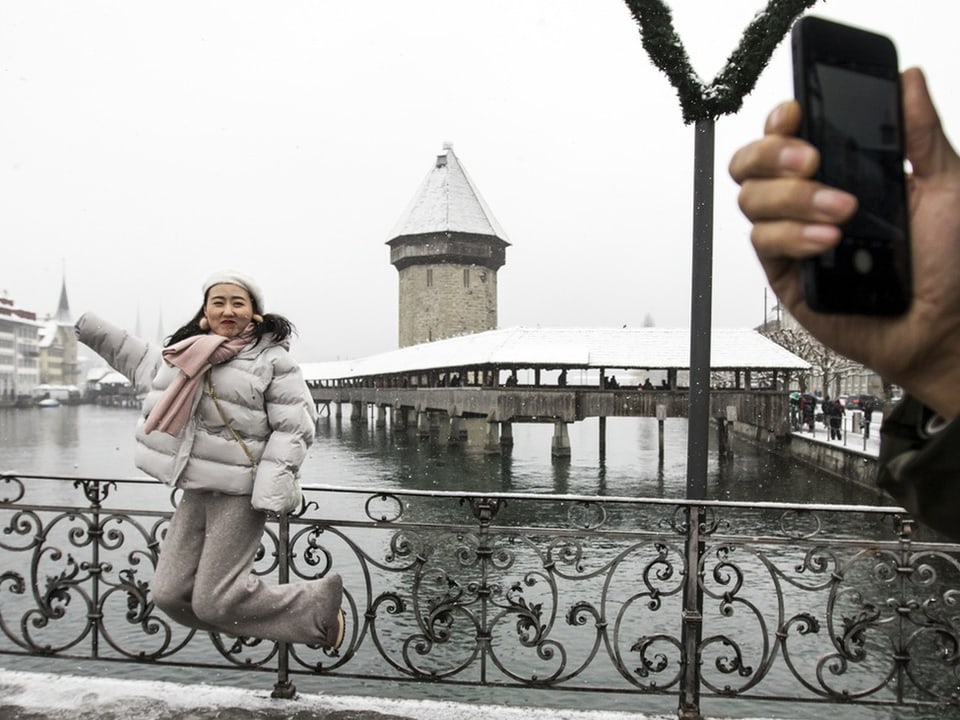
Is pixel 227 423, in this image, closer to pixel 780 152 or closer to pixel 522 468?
pixel 780 152

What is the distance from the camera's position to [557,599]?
3357mm

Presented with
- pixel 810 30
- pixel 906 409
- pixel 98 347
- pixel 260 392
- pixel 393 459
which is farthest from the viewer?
pixel 393 459

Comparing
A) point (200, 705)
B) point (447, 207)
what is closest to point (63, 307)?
point (447, 207)

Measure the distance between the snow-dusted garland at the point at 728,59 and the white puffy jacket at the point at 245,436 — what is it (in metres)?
2.13

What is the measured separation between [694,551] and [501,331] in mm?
24052

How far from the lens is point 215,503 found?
7.94 ft

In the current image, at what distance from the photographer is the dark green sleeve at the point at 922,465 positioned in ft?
2.29

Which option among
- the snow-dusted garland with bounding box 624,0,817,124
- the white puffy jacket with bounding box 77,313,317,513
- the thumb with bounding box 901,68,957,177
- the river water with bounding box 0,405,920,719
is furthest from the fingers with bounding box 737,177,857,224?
the river water with bounding box 0,405,920,719

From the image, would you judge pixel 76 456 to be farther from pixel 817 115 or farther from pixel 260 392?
pixel 817 115

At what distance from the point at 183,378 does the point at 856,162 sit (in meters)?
2.10

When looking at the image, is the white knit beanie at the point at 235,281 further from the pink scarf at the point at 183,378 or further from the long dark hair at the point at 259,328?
the pink scarf at the point at 183,378

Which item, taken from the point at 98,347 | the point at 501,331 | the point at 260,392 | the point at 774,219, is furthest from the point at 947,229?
the point at 501,331

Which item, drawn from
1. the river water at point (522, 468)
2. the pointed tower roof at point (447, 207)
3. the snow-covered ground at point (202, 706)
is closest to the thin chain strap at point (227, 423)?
the snow-covered ground at point (202, 706)

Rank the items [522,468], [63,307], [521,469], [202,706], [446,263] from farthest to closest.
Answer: [63,307]
[446,263]
[522,468]
[521,469]
[202,706]
